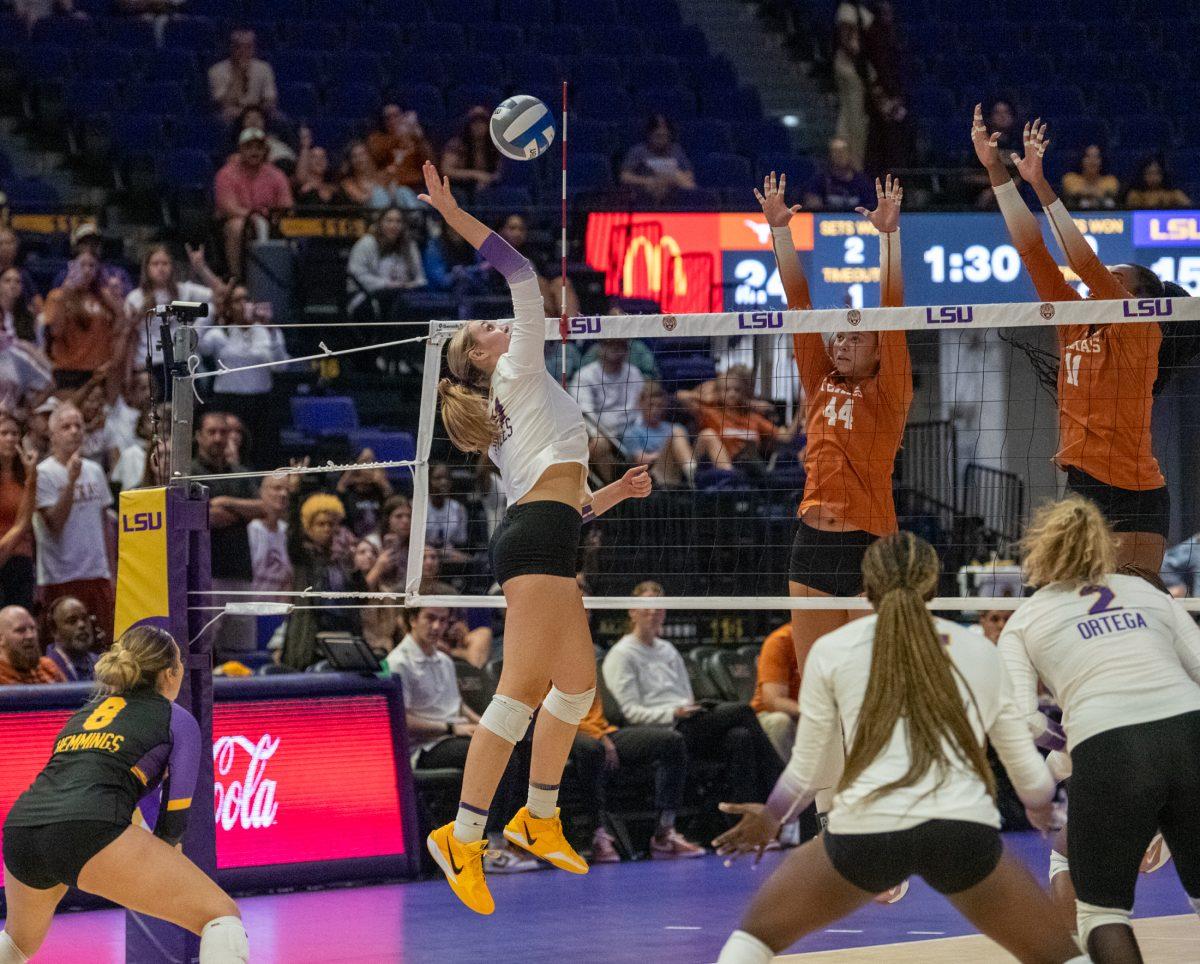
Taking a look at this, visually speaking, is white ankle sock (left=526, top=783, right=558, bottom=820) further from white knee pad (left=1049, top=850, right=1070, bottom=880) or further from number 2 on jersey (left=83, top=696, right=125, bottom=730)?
white knee pad (left=1049, top=850, right=1070, bottom=880)

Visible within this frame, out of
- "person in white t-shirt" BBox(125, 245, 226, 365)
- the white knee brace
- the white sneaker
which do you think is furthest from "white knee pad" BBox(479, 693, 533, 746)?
"person in white t-shirt" BBox(125, 245, 226, 365)

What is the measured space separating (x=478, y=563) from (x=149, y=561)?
17.6 ft

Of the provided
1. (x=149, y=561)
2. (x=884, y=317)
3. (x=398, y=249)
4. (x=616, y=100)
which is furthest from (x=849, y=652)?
(x=616, y=100)

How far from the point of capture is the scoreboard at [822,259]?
14.0 metres

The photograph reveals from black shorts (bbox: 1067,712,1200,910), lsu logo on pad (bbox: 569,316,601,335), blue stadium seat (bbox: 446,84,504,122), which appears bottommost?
black shorts (bbox: 1067,712,1200,910)

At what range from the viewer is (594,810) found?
10.5 m

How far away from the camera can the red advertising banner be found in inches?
365

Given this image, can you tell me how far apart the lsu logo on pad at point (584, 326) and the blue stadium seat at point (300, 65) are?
9.99 metres

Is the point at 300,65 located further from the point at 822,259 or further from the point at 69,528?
the point at 69,528

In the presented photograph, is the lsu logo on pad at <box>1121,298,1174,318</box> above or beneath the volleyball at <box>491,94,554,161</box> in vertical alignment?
beneath

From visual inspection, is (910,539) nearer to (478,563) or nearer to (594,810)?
(594,810)

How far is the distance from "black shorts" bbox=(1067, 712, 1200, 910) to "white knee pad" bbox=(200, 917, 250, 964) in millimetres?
2668

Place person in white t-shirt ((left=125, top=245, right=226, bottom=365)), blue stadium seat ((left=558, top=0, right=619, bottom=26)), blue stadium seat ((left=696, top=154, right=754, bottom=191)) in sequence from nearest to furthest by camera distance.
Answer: person in white t-shirt ((left=125, top=245, right=226, bottom=365)) < blue stadium seat ((left=696, top=154, right=754, bottom=191)) < blue stadium seat ((left=558, top=0, right=619, bottom=26))

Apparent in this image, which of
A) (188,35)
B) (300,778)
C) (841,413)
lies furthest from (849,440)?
(188,35)
